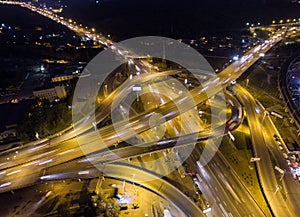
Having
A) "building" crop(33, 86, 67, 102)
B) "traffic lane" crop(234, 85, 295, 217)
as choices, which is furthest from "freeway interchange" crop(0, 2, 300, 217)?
"building" crop(33, 86, 67, 102)

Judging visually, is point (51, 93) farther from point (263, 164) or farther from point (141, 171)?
point (263, 164)

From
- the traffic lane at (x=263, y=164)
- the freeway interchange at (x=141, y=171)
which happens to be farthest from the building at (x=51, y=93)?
the traffic lane at (x=263, y=164)

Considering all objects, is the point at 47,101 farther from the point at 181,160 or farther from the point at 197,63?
the point at 197,63

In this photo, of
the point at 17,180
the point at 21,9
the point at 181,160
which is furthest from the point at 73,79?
the point at 21,9

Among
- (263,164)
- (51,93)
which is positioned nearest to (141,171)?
(263,164)

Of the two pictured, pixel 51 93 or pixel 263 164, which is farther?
pixel 51 93

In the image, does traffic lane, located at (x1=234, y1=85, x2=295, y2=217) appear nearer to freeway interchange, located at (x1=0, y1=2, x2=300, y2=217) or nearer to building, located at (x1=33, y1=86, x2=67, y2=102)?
freeway interchange, located at (x1=0, y1=2, x2=300, y2=217)

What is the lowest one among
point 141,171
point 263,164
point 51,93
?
point 263,164

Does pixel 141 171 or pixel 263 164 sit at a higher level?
pixel 141 171
